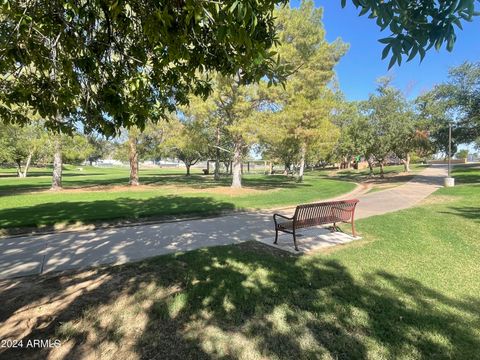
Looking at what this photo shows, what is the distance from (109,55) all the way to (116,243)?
470 cm

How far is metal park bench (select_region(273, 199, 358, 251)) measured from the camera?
7449mm

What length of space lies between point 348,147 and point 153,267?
111ft

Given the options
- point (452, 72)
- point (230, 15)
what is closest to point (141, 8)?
point (230, 15)

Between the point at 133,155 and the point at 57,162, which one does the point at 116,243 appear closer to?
the point at 57,162

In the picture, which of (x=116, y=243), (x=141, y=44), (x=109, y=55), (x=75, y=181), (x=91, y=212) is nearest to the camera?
(x=109, y=55)

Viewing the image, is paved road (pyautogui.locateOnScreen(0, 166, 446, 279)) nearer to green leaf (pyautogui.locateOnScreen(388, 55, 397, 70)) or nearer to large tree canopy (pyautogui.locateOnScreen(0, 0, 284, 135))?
large tree canopy (pyautogui.locateOnScreen(0, 0, 284, 135))

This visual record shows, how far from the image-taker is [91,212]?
11.4m

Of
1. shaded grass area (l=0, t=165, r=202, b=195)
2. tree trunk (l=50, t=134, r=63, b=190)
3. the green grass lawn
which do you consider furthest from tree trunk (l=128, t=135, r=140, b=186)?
the green grass lawn

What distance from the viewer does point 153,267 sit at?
572 cm

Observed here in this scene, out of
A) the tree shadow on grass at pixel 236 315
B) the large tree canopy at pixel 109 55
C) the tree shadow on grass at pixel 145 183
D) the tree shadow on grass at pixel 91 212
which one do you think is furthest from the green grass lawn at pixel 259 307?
the tree shadow on grass at pixel 145 183

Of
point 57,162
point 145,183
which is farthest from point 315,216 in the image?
point 145,183

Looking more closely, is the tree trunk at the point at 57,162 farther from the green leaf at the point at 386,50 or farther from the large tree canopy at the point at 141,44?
the green leaf at the point at 386,50

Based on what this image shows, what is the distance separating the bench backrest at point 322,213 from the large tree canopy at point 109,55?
4.01 meters

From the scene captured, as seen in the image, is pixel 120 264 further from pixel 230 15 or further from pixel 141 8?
pixel 230 15
